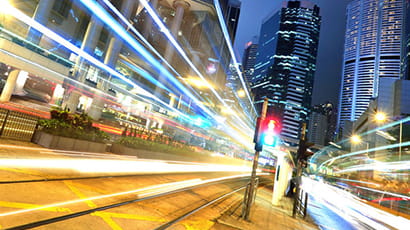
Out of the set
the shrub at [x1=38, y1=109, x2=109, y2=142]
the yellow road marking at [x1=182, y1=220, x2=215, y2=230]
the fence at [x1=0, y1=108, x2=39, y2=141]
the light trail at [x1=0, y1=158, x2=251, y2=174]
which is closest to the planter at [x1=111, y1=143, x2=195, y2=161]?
the shrub at [x1=38, y1=109, x2=109, y2=142]

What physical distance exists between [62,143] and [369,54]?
707 feet

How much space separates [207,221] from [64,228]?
3.77 meters

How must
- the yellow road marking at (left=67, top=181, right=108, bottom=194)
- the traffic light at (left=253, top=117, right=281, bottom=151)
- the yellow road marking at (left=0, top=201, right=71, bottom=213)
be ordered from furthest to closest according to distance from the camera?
1. the traffic light at (left=253, top=117, right=281, bottom=151)
2. the yellow road marking at (left=67, top=181, right=108, bottom=194)
3. the yellow road marking at (left=0, top=201, right=71, bottom=213)

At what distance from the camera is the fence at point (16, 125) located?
35.6 ft

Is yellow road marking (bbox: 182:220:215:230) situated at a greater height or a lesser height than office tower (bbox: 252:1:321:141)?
Result: lesser

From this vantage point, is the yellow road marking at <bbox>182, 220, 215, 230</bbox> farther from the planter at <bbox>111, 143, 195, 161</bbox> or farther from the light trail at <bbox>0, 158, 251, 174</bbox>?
the planter at <bbox>111, 143, 195, 161</bbox>

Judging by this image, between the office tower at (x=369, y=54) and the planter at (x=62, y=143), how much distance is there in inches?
6794

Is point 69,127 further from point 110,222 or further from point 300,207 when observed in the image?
point 300,207

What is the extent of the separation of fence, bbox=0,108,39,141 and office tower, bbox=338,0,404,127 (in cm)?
17489

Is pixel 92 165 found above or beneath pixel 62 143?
beneath

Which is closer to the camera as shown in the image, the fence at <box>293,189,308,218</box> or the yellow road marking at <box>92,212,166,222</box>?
the yellow road marking at <box>92,212,166,222</box>

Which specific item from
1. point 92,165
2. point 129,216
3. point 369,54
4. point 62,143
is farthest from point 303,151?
point 369,54

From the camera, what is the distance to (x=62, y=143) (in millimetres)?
11352

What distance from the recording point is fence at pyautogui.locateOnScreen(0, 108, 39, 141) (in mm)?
10844
